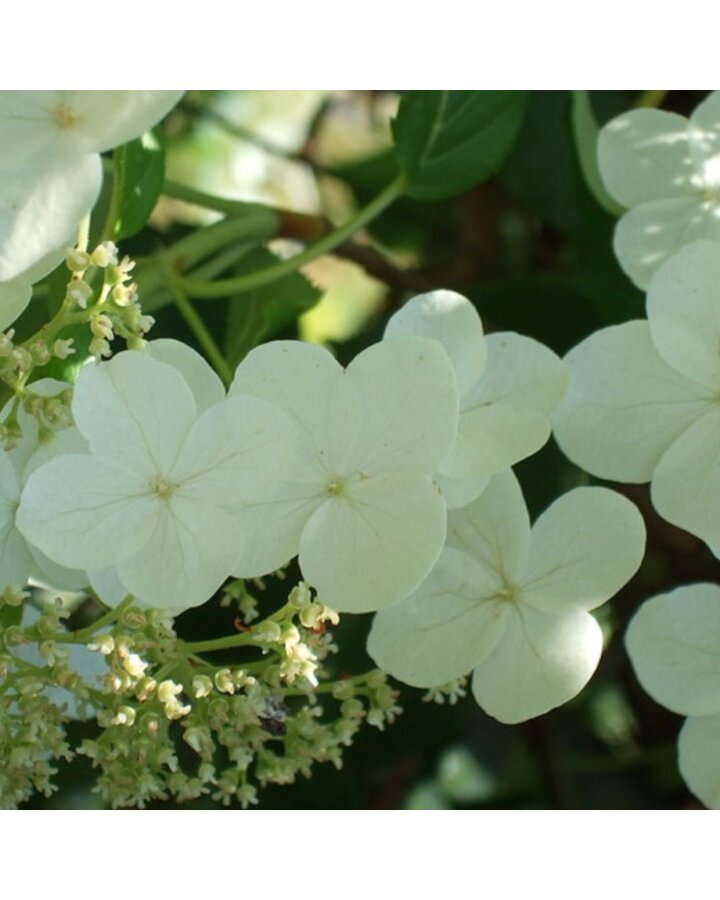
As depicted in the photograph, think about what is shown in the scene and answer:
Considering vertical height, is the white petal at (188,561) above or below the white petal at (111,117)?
below

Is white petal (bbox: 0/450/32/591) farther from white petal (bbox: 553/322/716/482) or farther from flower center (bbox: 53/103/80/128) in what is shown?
white petal (bbox: 553/322/716/482)

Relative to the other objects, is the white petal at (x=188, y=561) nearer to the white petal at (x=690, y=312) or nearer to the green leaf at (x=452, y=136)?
the white petal at (x=690, y=312)

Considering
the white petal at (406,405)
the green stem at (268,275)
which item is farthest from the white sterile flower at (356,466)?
the green stem at (268,275)

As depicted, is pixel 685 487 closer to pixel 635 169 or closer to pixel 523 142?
pixel 635 169

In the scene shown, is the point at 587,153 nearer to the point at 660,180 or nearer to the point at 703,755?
the point at 660,180

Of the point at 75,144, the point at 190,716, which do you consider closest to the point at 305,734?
the point at 190,716

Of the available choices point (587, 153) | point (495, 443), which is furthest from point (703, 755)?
point (587, 153)
